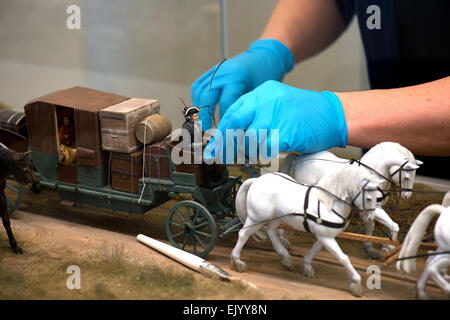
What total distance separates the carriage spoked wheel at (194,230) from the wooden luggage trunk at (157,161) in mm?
300

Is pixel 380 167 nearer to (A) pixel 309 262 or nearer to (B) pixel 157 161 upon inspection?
(A) pixel 309 262

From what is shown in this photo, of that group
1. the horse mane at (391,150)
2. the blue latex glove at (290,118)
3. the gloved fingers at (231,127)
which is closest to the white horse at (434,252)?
the horse mane at (391,150)

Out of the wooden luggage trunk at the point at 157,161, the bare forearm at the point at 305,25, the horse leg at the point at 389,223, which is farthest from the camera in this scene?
the bare forearm at the point at 305,25

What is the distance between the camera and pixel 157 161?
435cm

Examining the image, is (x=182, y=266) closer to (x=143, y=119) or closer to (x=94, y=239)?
(x=94, y=239)

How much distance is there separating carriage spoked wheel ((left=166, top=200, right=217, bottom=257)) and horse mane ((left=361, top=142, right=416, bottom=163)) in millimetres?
1270

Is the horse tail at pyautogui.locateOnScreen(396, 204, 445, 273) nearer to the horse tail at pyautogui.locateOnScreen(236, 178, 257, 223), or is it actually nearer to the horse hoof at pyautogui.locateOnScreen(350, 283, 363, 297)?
the horse hoof at pyautogui.locateOnScreen(350, 283, 363, 297)

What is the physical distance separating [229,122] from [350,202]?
3.58 ft

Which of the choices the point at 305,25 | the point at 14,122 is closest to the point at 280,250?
the point at 305,25

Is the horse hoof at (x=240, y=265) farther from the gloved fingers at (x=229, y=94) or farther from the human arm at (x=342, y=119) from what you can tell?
the gloved fingers at (x=229, y=94)

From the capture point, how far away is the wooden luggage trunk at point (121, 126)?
4.33m

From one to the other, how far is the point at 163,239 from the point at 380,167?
185 centimetres

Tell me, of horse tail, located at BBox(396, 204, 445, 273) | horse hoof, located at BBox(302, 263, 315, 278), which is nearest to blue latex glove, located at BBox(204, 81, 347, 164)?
horse hoof, located at BBox(302, 263, 315, 278)
